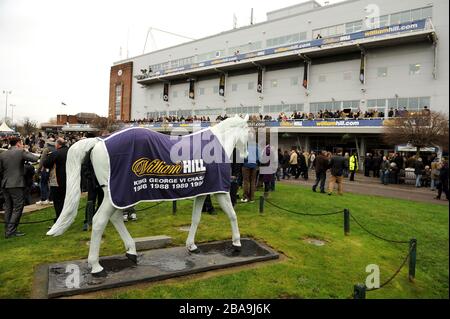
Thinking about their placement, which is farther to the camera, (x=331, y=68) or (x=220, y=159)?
(x=331, y=68)

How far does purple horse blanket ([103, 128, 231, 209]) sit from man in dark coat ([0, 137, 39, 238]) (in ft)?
10.6

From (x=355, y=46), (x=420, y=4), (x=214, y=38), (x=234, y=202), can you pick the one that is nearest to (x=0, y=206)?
(x=234, y=202)

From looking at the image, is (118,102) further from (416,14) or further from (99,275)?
(99,275)

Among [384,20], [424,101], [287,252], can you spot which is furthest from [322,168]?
[384,20]

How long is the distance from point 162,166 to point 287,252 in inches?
108

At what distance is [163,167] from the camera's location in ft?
15.4

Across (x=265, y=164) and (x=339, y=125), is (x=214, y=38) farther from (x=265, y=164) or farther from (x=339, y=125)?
(x=265, y=164)

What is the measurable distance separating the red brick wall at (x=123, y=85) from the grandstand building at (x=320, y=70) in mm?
9443

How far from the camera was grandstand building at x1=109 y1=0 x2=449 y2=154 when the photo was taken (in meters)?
26.1

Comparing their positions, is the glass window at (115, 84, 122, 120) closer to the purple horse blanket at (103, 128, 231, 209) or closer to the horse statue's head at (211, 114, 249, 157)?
the horse statue's head at (211, 114, 249, 157)

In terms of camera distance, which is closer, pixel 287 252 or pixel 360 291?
pixel 360 291

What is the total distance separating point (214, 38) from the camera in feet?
142

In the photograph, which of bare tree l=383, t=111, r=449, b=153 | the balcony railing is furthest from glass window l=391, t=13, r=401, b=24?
bare tree l=383, t=111, r=449, b=153
